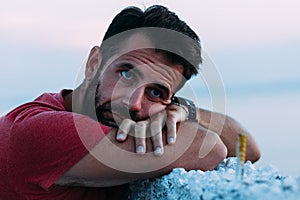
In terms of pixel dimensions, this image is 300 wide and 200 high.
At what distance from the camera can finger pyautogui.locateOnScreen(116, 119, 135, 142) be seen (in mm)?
1643

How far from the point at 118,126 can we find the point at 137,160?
14 centimetres

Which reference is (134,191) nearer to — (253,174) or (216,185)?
(253,174)

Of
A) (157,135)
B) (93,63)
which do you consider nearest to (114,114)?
(157,135)

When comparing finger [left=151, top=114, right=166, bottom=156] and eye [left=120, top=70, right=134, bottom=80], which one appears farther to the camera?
eye [left=120, top=70, right=134, bottom=80]

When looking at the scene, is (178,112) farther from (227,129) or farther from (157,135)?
(227,129)

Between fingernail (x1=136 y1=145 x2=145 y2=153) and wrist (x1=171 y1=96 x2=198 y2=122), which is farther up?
wrist (x1=171 y1=96 x2=198 y2=122)

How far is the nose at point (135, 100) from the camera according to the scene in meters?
1.83

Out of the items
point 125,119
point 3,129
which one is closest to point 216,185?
point 125,119

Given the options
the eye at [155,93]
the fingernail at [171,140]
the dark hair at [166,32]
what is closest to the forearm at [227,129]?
the dark hair at [166,32]

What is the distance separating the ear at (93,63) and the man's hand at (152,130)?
1.40 ft

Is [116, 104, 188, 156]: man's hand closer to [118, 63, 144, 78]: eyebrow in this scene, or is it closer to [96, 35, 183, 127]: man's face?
[96, 35, 183, 127]: man's face

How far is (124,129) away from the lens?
167cm

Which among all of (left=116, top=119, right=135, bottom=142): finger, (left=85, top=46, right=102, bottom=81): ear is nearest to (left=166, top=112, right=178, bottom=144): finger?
(left=116, top=119, right=135, bottom=142): finger

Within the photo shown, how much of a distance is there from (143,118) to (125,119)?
0.12 meters
